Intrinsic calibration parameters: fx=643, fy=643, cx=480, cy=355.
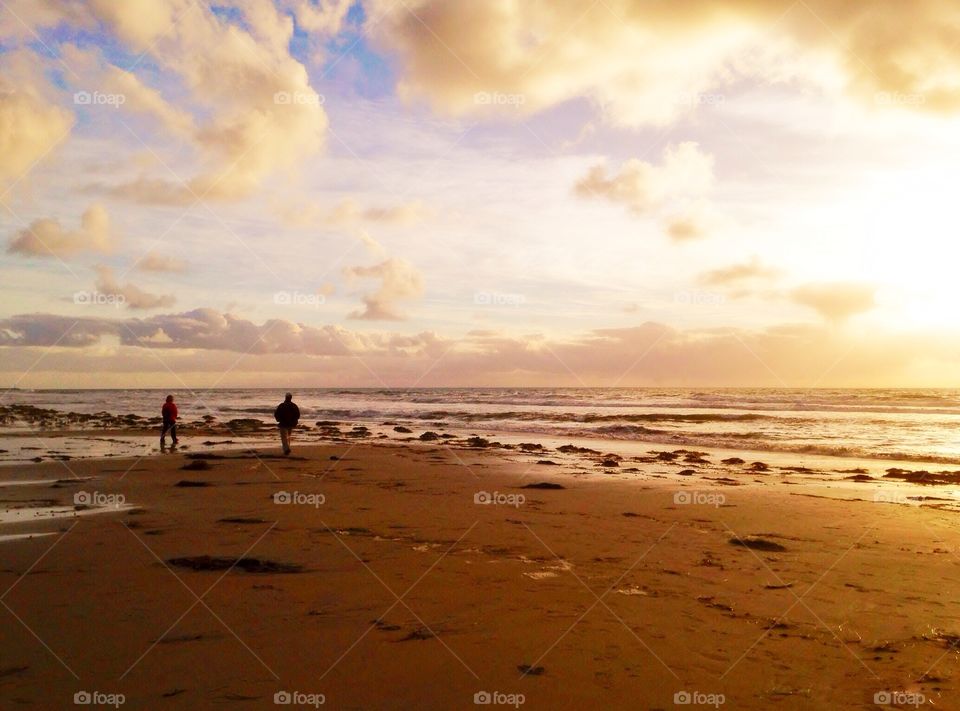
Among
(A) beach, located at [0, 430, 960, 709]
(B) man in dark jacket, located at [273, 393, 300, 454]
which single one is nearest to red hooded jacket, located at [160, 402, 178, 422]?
(B) man in dark jacket, located at [273, 393, 300, 454]

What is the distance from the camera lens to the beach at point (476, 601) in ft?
17.0

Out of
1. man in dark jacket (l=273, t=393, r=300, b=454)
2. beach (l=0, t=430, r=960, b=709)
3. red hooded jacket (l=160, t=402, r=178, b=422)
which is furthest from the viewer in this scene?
red hooded jacket (l=160, t=402, r=178, b=422)

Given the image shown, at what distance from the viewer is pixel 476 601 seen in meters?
7.08

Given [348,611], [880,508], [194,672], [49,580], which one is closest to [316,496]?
[49,580]

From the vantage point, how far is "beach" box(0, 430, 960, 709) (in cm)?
517

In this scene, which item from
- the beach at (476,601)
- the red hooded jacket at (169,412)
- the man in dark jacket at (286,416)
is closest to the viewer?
the beach at (476,601)

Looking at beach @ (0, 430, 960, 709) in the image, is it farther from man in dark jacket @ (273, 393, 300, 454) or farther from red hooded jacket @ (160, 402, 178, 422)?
red hooded jacket @ (160, 402, 178, 422)

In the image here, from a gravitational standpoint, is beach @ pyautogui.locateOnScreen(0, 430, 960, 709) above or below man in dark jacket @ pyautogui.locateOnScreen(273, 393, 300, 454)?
below

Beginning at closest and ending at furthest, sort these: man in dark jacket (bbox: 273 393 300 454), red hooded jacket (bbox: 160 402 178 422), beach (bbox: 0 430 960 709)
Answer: beach (bbox: 0 430 960 709) → man in dark jacket (bbox: 273 393 300 454) → red hooded jacket (bbox: 160 402 178 422)

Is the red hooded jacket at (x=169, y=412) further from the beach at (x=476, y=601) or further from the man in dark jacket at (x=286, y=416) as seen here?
the beach at (x=476, y=601)

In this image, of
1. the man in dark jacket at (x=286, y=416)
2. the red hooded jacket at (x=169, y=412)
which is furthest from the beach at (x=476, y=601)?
the red hooded jacket at (x=169, y=412)

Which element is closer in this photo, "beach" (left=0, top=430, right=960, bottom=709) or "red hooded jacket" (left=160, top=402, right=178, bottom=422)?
"beach" (left=0, top=430, right=960, bottom=709)

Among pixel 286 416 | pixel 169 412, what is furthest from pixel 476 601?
pixel 169 412

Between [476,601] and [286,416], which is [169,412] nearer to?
[286,416]
